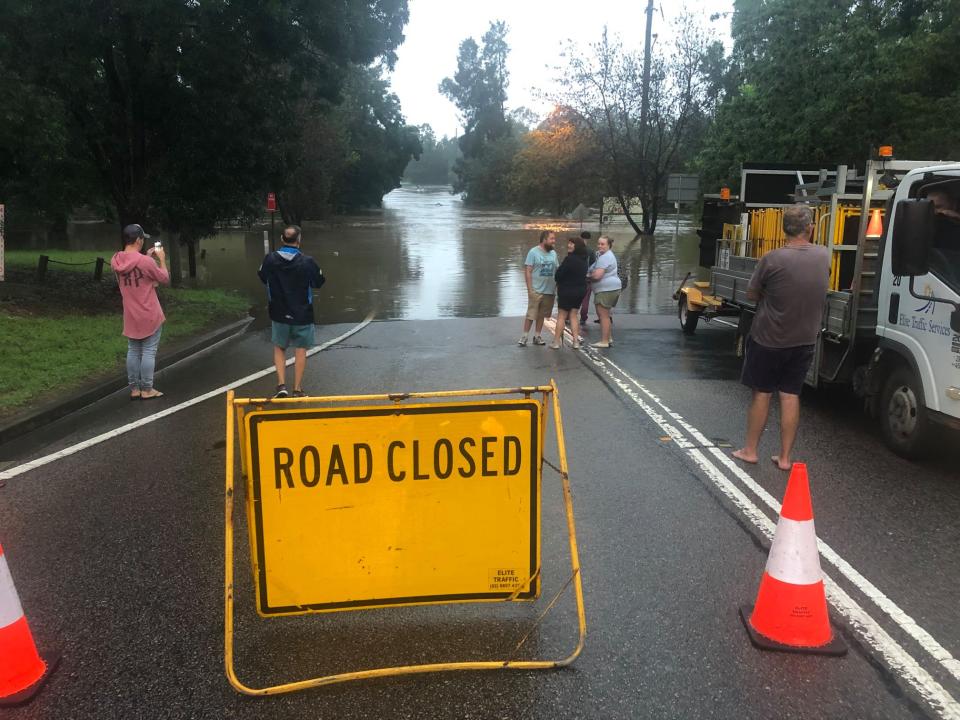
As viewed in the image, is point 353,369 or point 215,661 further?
point 353,369

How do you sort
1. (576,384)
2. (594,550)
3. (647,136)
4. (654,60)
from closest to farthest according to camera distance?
(594,550) → (576,384) → (654,60) → (647,136)

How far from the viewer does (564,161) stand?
137 ft

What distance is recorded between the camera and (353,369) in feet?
33.3

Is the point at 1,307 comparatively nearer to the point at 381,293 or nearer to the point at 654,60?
the point at 381,293

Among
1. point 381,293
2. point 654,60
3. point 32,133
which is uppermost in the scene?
point 654,60

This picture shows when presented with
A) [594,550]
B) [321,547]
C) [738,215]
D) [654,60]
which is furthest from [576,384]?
[654,60]

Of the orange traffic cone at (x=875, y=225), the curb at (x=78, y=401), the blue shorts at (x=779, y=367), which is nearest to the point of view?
the blue shorts at (x=779, y=367)

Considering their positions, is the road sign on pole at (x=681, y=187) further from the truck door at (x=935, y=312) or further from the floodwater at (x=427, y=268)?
the truck door at (x=935, y=312)

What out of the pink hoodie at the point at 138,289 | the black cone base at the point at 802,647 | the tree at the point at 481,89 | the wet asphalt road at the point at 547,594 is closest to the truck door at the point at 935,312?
the wet asphalt road at the point at 547,594

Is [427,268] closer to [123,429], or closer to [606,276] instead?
[606,276]

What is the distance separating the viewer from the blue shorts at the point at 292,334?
846 centimetres

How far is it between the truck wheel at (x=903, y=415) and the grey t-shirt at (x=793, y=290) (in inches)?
41.1

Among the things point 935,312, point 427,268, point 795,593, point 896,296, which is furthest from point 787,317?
point 427,268

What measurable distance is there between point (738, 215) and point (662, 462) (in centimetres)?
606
